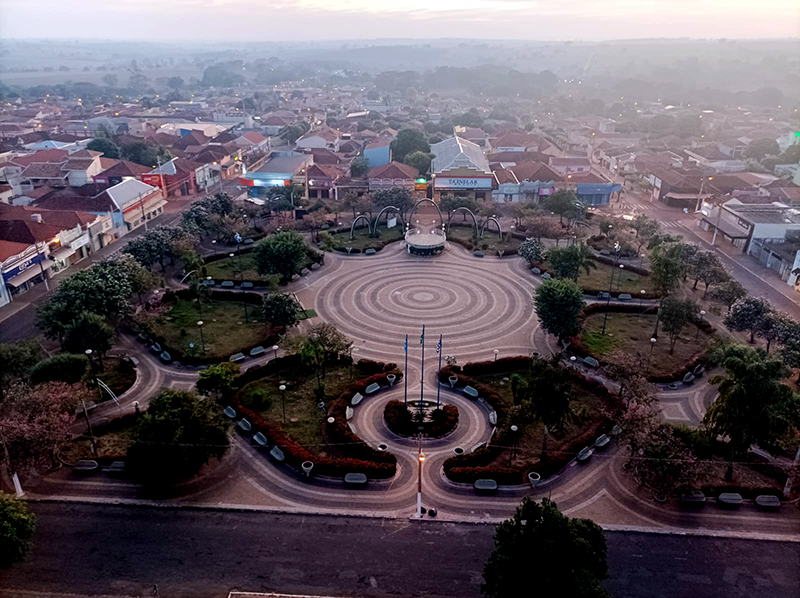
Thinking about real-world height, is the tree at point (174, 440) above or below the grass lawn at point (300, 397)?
above

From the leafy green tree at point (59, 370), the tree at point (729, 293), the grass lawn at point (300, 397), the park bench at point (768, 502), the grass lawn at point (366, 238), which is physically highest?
the leafy green tree at point (59, 370)

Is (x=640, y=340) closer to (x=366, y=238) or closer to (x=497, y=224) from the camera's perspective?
(x=497, y=224)

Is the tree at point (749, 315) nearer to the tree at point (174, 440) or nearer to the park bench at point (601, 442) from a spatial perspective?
the park bench at point (601, 442)

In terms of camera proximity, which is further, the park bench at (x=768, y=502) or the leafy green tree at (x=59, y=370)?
the leafy green tree at (x=59, y=370)

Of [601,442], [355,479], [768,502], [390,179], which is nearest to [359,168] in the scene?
[390,179]

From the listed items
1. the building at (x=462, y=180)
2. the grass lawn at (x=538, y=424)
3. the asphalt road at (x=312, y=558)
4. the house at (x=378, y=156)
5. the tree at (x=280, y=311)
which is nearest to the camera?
the asphalt road at (x=312, y=558)

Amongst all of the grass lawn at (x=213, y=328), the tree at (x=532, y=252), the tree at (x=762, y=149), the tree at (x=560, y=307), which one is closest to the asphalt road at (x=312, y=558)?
the grass lawn at (x=213, y=328)

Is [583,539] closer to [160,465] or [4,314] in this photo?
[160,465]

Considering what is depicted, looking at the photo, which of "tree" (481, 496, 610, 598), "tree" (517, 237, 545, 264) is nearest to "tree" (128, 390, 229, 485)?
"tree" (481, 496, 610, 598)
